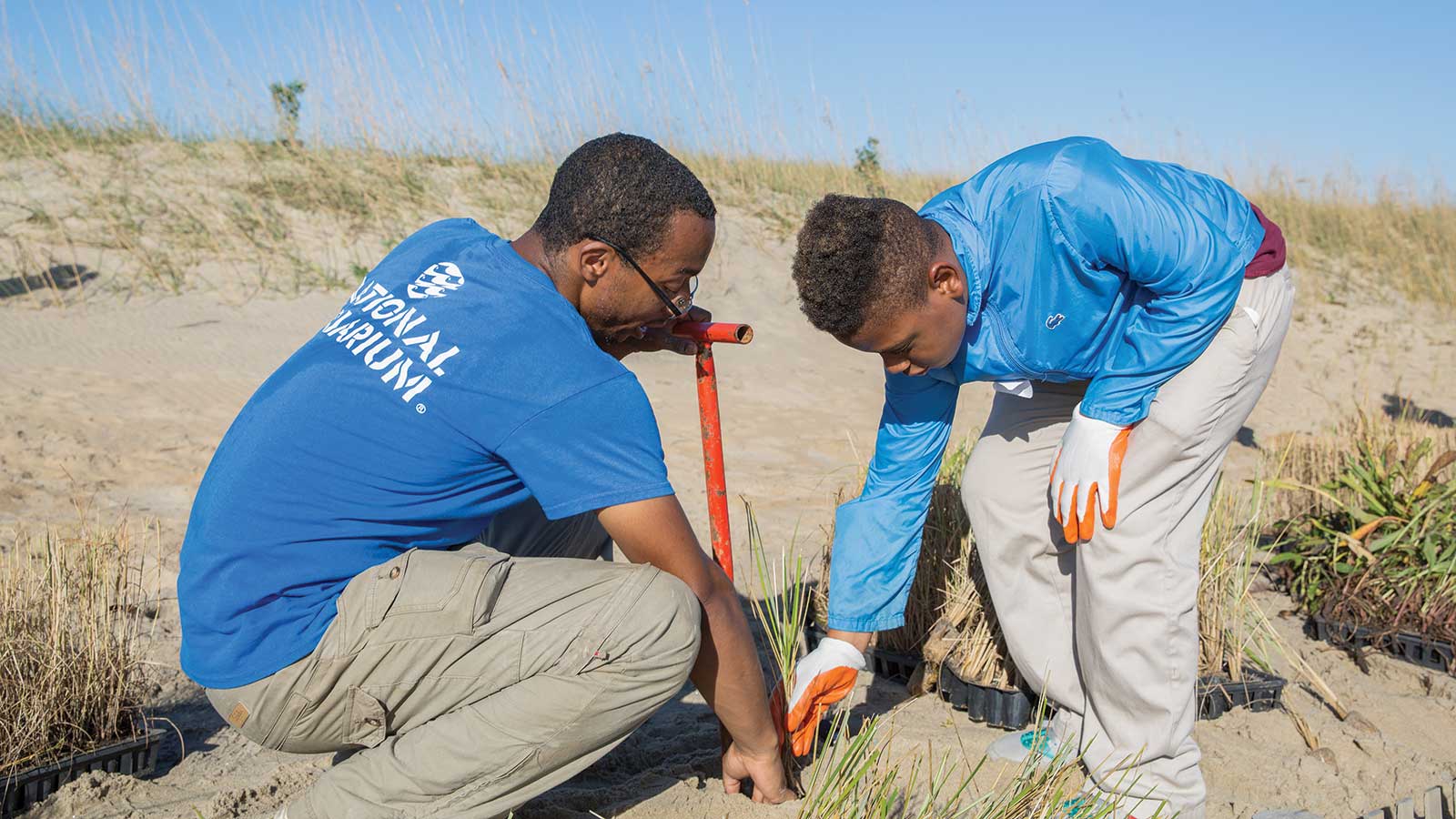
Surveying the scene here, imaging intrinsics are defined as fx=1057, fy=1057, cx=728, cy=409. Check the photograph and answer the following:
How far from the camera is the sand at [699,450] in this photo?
2498 millimetres

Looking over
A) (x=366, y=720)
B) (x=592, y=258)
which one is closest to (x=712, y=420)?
(x=592, y=258)

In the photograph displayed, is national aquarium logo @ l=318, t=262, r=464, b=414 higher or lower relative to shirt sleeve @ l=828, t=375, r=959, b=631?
higher

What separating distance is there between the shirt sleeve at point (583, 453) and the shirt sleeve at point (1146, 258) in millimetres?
990

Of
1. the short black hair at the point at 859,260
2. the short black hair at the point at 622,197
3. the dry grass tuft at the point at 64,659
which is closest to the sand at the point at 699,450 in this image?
the dry grass tuft at the point at 64,659

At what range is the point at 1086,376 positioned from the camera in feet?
7.86

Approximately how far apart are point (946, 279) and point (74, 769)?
7.29ft

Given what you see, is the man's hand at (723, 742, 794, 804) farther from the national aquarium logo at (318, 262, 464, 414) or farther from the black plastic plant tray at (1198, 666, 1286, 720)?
the black plastic plant tray at (1198, 666, 1286, 720)

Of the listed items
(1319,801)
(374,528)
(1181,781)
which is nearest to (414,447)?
(374,528)

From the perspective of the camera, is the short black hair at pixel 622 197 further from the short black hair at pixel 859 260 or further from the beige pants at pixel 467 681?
the beige pants at pixel 467 681

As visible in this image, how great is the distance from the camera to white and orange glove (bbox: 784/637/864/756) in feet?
7.97

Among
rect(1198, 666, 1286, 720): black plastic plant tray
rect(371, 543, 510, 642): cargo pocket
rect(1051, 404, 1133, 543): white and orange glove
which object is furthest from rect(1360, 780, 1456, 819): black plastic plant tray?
rect(371, 543, 510, 642): cargo pocket

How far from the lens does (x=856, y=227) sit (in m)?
2.07

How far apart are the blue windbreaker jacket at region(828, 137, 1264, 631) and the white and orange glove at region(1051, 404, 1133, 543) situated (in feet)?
0.12

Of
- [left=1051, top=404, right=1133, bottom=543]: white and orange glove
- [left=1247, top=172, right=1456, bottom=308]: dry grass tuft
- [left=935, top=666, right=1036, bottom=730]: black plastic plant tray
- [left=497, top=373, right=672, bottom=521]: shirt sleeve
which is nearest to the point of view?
[left=497, top=373, right=672, bottom=521]: shirt sleeve
